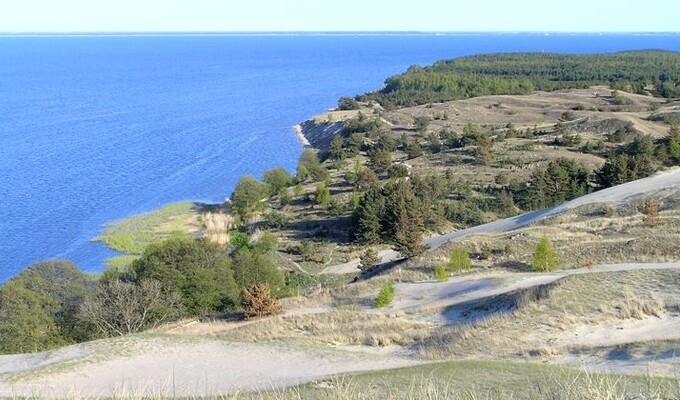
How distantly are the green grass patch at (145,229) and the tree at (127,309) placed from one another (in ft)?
61.5

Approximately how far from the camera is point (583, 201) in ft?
111

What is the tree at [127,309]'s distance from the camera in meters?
23.5

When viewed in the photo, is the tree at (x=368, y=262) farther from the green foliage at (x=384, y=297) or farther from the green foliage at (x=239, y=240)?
the green foliage at (x=384, y=297)

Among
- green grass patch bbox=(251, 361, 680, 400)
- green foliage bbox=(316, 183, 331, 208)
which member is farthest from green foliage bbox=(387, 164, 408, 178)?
green grass patch bbox=(251, 361, 680, 400)

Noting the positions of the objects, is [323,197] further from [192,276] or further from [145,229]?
[192,276]

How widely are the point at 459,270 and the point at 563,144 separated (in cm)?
3308

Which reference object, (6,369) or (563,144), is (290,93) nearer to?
(563,144)

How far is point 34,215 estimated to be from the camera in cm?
5184

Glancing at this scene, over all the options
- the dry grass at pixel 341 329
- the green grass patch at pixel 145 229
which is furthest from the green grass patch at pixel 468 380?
the green grass patch at pixel 145 229

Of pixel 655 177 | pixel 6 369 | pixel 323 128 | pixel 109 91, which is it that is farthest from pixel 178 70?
pixel 6 369

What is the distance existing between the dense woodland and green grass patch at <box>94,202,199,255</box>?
301 cm

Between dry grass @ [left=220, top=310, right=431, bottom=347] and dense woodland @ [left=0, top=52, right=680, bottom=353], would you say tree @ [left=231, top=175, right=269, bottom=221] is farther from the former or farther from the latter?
dry grass @ [left=220, top=310, right=431, bottom=347]

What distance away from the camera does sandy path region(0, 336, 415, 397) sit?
14867 millimetres

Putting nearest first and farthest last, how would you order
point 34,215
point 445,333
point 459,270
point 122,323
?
point 445,333, point 122,323, point 459,270, point 34,215
